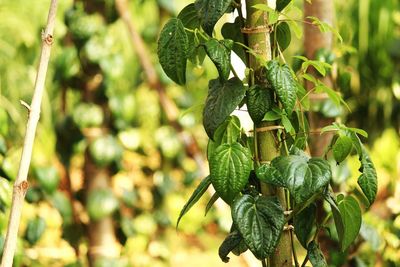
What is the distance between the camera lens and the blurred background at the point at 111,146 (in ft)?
5.92

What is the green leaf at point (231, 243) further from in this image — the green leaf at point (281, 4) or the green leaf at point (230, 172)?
the green leaf at point (281, 4)

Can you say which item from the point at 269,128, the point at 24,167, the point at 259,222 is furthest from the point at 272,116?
the point at 24,167

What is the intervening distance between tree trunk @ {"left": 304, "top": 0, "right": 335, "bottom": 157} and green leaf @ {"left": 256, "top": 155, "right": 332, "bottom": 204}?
54 cm

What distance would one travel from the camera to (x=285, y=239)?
0.93m

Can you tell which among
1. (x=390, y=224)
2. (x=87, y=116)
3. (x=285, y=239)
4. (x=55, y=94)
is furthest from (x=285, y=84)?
(x=55, y=94)

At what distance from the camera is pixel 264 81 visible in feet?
2.97

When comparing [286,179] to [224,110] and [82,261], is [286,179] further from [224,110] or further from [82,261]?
[82,261]

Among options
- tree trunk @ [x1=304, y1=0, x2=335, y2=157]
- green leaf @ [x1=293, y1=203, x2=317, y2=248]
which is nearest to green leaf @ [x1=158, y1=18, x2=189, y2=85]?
green leaf @ [x1=293, y1=203, x2=317, y2=248]

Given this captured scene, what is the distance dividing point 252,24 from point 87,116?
1028mm

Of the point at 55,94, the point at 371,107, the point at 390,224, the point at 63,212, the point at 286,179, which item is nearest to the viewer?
the point at 286,179

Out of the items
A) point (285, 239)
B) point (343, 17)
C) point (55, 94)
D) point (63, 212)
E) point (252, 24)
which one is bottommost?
point (285, 239)

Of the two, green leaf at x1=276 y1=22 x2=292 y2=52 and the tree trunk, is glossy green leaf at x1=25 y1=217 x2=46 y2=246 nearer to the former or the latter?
the tree trunk

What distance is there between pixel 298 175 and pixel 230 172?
75mm

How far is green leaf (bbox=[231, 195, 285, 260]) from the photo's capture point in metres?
0.84
